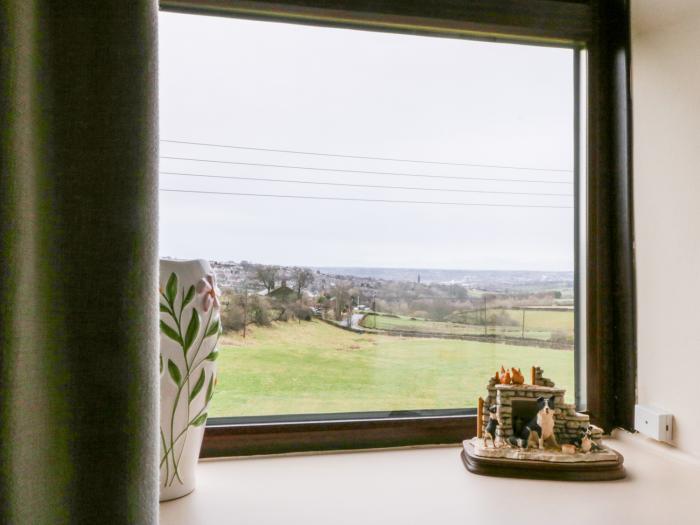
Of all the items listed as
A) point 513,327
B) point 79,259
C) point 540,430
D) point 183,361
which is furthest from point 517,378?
point 79,259

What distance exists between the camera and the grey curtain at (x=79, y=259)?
65 centimetres

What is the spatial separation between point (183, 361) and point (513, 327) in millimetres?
815

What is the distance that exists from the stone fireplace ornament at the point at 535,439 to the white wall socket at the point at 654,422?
177 millimetres

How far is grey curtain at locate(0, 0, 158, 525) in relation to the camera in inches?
25.7

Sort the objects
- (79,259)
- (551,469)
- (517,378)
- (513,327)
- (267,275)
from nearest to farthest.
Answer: (79,259), (551,469), (517,378), (267,275), (513,327)

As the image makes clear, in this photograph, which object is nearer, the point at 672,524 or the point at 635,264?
the point at 672,524

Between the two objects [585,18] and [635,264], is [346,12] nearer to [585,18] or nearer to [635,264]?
[585,18]

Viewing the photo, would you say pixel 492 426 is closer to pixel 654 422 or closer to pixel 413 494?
pixel 413 494

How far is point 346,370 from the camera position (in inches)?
51.4

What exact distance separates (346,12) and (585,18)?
59 centimetres

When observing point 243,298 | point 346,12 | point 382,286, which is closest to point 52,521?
point 243,298

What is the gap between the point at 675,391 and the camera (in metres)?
1.21

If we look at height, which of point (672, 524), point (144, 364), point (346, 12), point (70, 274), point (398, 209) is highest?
point (346, 12)

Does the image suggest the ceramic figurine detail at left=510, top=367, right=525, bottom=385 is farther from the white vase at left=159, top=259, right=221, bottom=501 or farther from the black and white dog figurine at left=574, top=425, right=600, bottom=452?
the white vase at left=159, top=259, right=221, bottom=501
